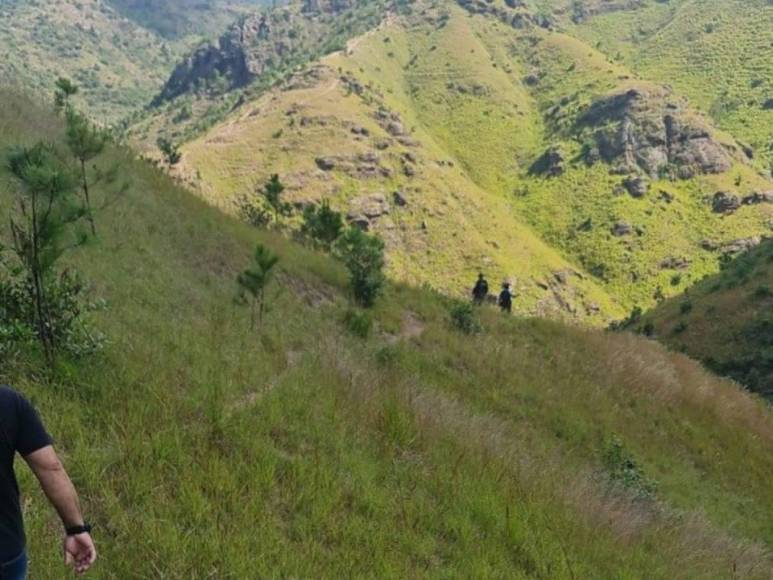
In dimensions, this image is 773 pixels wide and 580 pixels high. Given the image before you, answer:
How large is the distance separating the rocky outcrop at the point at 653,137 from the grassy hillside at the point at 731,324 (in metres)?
96.6

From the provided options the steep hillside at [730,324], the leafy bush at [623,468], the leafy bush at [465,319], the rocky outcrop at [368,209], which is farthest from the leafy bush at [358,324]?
the rocky outcrop at [368,209]

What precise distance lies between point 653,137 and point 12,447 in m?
136

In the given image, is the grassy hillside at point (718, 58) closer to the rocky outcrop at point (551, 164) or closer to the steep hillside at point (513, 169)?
the steep hillside at point (513, 169)

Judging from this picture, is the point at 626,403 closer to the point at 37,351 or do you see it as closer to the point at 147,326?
the point at 147,326

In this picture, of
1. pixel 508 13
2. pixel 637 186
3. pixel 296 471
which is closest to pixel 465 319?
pixel 296 471

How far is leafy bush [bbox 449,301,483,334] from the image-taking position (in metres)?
15.2

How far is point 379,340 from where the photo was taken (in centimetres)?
1271

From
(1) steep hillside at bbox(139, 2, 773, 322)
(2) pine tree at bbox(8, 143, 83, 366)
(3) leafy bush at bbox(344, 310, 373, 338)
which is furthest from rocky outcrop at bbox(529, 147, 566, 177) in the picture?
(2) pine tree at bbox(8, 143, 83, 366)

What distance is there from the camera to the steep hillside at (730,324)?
73.5 ft

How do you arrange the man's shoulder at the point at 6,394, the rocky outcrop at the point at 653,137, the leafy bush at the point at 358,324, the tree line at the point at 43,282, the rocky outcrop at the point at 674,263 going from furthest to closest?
the rocky outcrop at the point at 653,137, the rocky outcrop at the point at 674,263, the leafy bush at the point at 358,324, the tree line at the point at 43,282, the man's shoulder at the point at 6,394

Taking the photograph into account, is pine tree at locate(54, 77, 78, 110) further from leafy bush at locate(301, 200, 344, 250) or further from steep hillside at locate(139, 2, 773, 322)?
steep hillside at locate(139, 2, 773, 322)

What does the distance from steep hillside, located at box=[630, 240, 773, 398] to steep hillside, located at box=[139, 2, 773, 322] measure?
58128 mm

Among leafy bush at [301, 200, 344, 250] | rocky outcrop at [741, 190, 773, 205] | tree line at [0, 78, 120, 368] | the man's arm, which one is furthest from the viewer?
rocky outcrop at [741, 190, 773, 205]

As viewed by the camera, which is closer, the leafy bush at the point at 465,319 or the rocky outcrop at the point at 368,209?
the leafy bush at the point at 465,319
